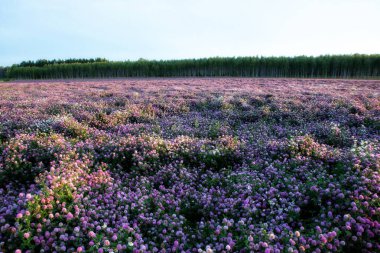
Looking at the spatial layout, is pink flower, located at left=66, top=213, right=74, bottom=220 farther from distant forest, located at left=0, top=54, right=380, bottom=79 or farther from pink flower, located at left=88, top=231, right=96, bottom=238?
distant forest, located at left=0, top=54, right=380, bottom=79

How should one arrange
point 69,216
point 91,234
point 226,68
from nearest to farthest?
point 91,234 < point 69,216 < point 226,68

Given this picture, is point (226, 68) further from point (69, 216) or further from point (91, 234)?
point (91, 234)

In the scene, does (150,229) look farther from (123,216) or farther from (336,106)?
(336,106)

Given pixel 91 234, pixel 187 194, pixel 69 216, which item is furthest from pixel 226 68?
pixel 91 234

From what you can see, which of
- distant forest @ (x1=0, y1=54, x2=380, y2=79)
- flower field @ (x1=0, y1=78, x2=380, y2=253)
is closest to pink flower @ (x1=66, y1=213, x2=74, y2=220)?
flower field @ (x1=0, y1=78, x2=380, y2=253)

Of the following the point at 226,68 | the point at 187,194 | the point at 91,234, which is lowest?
the point at 187,194

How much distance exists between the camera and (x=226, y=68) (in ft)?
185

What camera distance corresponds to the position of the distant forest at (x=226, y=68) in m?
49.5

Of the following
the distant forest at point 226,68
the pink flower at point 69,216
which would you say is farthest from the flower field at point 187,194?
the distant forest at point 226,68

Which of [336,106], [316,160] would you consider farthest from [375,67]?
[316,160]

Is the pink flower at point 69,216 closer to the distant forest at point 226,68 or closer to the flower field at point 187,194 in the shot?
the flower field at point 187,194

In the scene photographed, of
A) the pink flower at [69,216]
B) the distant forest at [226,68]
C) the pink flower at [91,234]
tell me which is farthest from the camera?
the distant forest at [226,68]

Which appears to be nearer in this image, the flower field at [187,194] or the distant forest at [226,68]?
the flower field at [187,194]

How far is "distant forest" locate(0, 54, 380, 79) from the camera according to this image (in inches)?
1949
